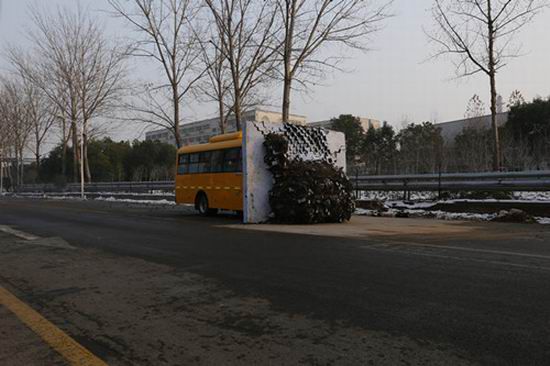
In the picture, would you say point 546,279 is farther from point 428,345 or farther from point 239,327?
point 239,327

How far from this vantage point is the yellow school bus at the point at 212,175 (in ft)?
47.8

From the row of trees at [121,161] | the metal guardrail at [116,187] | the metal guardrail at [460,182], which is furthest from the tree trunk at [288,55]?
the row of trees at [121,161]

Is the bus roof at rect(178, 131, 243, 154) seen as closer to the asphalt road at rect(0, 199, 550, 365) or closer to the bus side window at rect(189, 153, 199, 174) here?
the bus side window at rect(189, 153, 199, 174)

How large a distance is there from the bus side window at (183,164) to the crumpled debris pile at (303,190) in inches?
198

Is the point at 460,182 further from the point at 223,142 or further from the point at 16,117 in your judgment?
the point at 16,117

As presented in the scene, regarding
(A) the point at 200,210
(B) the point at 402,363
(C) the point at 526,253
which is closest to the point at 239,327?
(B) the point at 402,363

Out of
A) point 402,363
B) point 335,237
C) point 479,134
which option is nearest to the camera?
point 402,363

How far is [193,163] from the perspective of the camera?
17062 mm

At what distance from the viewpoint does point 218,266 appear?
22.0ft

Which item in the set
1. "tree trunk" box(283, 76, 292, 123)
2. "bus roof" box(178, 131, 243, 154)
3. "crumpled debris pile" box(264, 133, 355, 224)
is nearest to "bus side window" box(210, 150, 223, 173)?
"bus roof" box(178, 131, 243, 154)

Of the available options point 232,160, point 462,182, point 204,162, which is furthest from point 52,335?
point 462,182

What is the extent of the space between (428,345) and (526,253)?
15.2 ft

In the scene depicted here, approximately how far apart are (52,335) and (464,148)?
107 ft

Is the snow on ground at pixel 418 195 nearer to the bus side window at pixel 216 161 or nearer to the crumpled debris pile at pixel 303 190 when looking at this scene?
the crumpled debris pile at pixel 303 190
